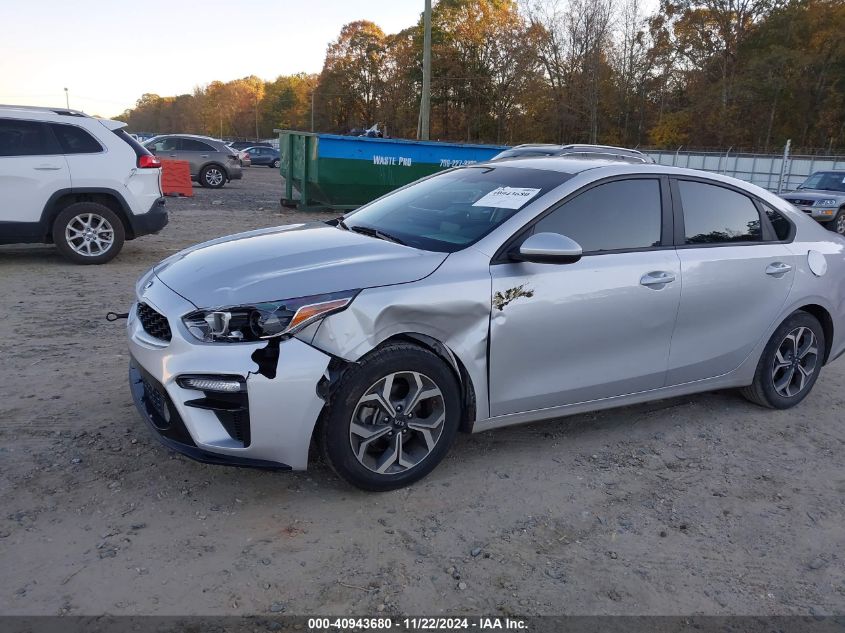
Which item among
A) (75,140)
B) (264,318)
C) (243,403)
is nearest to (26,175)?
(75,140)

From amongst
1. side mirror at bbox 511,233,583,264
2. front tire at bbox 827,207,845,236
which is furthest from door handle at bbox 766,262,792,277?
front tire at bbox 827,207,845,236

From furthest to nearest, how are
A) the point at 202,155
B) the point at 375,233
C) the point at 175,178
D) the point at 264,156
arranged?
the point at 264,156 < the point at 202,155 < the point at 175,178 < the point at 375,233

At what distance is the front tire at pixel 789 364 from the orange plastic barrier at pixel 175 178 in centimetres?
1660

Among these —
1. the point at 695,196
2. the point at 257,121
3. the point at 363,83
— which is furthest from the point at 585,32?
the point at 257,121

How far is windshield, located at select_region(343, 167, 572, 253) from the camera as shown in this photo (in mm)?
3723

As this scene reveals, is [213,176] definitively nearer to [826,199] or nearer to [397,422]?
[826,199]

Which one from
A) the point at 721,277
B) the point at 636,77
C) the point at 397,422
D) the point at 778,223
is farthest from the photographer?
the point at 636,77

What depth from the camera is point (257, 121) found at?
111125 millimetres

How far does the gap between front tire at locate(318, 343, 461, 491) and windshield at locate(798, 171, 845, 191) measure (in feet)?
54.4

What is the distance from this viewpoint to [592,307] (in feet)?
12.2

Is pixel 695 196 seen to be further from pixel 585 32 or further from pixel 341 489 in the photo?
pixel 585 32

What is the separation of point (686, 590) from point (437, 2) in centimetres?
6620

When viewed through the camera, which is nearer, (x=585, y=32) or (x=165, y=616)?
(x=165, y=616)

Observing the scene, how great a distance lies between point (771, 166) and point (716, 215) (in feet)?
81.8
